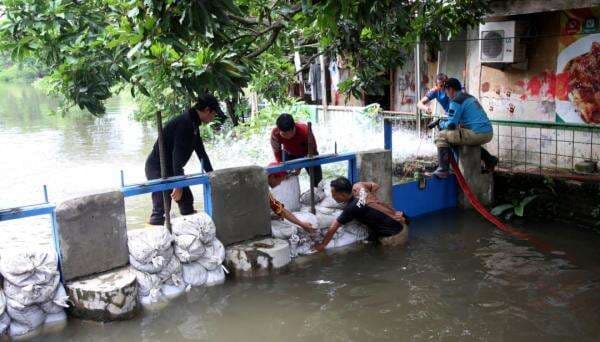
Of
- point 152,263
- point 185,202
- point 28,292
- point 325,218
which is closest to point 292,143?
point 325,218

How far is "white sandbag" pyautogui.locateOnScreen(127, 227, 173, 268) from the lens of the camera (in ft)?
17.2

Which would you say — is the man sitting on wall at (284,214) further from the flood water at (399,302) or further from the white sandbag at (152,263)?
the white sandbag at (152,263)

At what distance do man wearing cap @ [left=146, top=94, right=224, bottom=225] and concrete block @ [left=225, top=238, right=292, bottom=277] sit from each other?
808 millimetres

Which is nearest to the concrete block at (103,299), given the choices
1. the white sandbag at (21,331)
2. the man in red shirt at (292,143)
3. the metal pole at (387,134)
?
the white sandbag at (21,331)

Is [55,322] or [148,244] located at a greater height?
[148,244]

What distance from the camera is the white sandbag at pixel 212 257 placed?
564 cm

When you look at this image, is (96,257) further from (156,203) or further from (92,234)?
(156,203)

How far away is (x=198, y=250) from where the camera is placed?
552 cm

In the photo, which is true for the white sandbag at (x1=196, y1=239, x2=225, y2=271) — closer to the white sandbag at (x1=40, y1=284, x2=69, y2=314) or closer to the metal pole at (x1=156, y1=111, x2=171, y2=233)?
the metal pole at (x1=156, y1=111, x2=171, y2=233)

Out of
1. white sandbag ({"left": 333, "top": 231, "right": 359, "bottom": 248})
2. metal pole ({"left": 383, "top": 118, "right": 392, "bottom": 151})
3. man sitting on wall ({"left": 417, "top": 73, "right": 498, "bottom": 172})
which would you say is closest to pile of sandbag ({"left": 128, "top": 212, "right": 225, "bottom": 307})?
white sandbag ({"left": 333, "top": 231, "right": 359, "bottom": 248})

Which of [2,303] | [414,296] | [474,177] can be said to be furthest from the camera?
[474,177]

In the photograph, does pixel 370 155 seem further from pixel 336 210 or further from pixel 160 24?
pixel 160 24

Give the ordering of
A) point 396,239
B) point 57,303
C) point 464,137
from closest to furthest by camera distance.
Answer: point 57,303, point 396,239, point 464,137

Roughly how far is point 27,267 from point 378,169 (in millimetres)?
4202
